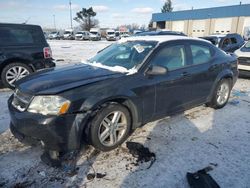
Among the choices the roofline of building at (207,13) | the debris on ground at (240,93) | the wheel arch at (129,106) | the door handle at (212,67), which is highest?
the roofline of building at (207,13)

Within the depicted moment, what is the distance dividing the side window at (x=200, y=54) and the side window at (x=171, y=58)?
0.30 m

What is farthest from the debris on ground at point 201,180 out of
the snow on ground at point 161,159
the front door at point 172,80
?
the front door at point 172,80

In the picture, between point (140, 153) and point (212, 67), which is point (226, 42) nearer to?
point (212, 67)

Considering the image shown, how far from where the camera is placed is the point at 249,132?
165 inches

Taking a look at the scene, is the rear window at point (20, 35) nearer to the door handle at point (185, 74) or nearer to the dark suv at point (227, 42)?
the door handle at point (185, 74)

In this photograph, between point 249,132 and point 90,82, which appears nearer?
point 90,82

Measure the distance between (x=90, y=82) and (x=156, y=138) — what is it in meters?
1.49

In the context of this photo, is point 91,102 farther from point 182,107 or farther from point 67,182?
point 182,107

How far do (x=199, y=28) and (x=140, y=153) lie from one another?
2185 inches

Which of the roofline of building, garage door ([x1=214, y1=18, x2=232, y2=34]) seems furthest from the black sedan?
garage door ([x1=214, y1=18, x2=232, y2=34])

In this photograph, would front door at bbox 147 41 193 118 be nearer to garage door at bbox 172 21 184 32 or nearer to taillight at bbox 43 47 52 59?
taillight at bbox 43 47 52 59

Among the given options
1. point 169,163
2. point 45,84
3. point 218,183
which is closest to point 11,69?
point 45,84

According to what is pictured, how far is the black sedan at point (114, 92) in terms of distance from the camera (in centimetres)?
300

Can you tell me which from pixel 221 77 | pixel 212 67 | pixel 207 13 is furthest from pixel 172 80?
pixel 207 13
